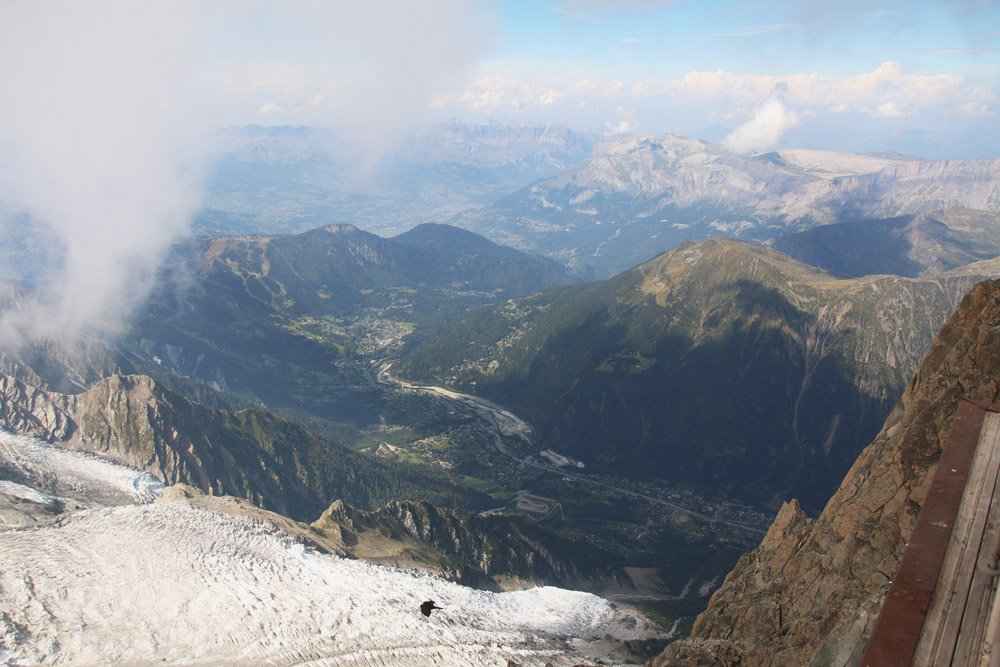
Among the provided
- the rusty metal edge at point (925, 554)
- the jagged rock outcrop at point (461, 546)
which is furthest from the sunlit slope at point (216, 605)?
the rusty metal edge at point (925, 554)

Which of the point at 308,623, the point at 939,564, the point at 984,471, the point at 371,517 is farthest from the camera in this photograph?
the point at 371,517

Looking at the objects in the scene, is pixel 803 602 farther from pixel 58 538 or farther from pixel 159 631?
pixel 58 538

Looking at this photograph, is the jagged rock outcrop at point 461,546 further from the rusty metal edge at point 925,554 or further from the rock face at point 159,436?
the rusty metal edge at point 925,554

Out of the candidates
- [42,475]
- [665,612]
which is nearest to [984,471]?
[665,612]

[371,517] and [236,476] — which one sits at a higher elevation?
[371,517]

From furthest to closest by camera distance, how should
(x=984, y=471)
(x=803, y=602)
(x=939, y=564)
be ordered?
1. (x=803, y=602)
2. (x=984, y=471)
3. (x=939, y=564)

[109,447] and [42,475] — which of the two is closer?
[42,475]

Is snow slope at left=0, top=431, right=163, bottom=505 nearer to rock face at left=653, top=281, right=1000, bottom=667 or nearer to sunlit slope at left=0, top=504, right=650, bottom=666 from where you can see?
sunlit slope at left=0, top=504, right=650, bottom=666
